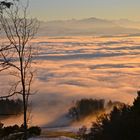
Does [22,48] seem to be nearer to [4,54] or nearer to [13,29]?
[13,29]

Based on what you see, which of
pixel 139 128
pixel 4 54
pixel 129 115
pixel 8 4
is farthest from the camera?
pixel 129 115

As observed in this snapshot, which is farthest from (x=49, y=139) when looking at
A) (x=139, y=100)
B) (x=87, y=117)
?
(x=87, y=117)

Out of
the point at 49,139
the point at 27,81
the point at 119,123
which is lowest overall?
the point at 49,139

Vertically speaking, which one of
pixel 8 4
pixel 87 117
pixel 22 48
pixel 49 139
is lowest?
pixel 87 117

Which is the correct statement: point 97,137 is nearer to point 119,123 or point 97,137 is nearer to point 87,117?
point 119,123

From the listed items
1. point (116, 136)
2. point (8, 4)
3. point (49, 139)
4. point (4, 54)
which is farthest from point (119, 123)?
point (8, 4)

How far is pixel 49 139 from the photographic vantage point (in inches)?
1769

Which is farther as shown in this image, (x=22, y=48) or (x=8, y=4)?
(x=22, y=48)

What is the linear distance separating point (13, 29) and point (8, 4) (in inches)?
210

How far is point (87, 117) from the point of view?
189125mm

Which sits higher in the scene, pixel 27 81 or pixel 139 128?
pixel 27 81

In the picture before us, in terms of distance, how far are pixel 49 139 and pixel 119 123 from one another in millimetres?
9035

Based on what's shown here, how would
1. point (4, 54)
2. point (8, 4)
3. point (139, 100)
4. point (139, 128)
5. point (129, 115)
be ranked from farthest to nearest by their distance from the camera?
point (139, 100) < point (129, 115) < point (139, 128) < point (4, 54) < point (8, 4)

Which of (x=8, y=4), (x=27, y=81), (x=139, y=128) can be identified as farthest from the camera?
(x=139, y=128)
